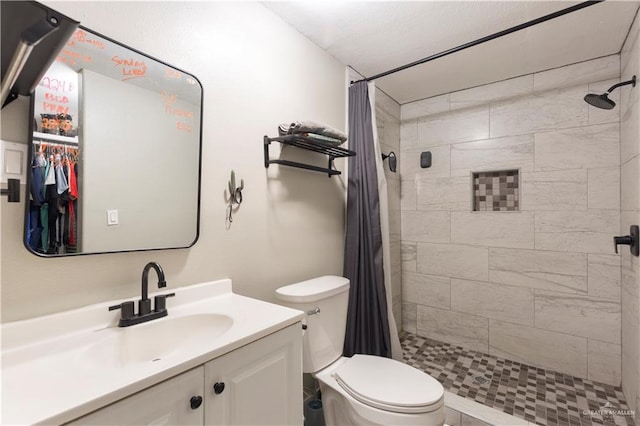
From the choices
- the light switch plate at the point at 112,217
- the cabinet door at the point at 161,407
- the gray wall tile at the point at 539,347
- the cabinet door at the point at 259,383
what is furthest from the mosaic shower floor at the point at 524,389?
the light switch plate at the point at 112,217

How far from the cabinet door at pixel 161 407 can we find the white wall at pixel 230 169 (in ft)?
1.55

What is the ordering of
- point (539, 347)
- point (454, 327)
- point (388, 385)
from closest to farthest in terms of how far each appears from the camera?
point (388, 385) → point (539, 347) → point (454, 327)

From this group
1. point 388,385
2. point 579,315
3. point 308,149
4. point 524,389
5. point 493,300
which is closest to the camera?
point 388,385

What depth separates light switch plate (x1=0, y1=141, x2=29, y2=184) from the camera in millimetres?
820

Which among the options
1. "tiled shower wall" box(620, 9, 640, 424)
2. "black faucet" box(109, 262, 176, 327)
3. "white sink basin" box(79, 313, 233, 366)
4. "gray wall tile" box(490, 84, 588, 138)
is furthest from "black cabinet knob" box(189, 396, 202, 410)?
"gray wall tile" box(490, 84, 588, 138)

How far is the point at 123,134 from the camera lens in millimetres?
1055

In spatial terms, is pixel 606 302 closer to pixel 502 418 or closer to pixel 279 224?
pixel 502 418

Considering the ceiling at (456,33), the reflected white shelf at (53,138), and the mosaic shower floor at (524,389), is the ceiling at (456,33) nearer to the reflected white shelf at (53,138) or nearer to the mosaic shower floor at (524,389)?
the reflected white shelf at (53,138)

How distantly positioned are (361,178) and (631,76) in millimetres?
1675

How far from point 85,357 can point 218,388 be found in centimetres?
37

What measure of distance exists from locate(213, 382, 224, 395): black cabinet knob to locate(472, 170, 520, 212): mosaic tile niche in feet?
7.91

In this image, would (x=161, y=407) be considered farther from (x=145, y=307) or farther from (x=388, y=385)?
(x=388, y=385)

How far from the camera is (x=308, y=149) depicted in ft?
5.95

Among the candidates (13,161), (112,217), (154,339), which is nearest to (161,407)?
(154,339)
